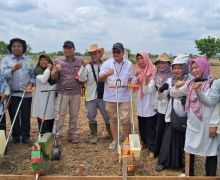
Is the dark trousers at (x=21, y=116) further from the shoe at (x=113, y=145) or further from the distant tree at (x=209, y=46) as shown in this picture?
the distant tree at (x=209, y=46)

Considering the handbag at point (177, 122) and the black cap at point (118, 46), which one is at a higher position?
the black cap at point (118, 46)

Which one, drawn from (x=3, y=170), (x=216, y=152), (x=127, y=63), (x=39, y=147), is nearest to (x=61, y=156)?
(x=3, y=170)

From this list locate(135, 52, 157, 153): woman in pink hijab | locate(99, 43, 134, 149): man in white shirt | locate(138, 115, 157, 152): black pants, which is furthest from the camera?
locate(99, 43, 134, 149): man in white shirt

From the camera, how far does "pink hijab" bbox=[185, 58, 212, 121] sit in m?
4.59

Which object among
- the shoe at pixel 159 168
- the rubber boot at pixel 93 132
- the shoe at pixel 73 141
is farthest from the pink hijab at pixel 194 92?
the shoe at pixel 73 141

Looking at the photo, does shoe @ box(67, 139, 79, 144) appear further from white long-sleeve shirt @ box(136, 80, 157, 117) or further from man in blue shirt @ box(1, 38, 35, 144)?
white long-sleeve shirt @ box(136, 80, 157, 117)

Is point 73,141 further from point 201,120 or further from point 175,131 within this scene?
point 201,120

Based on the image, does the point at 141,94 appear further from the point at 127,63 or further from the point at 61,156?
the point at 61,156

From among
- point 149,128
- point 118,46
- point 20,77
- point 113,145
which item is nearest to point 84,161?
point 113,145

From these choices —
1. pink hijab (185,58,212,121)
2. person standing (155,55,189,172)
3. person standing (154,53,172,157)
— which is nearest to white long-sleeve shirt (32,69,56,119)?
person standing (154,53,172,157)

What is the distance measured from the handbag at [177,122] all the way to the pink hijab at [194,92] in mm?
356

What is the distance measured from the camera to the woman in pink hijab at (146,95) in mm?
6113

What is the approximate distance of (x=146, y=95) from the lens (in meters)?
6.38

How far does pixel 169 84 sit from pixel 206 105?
1107mm
